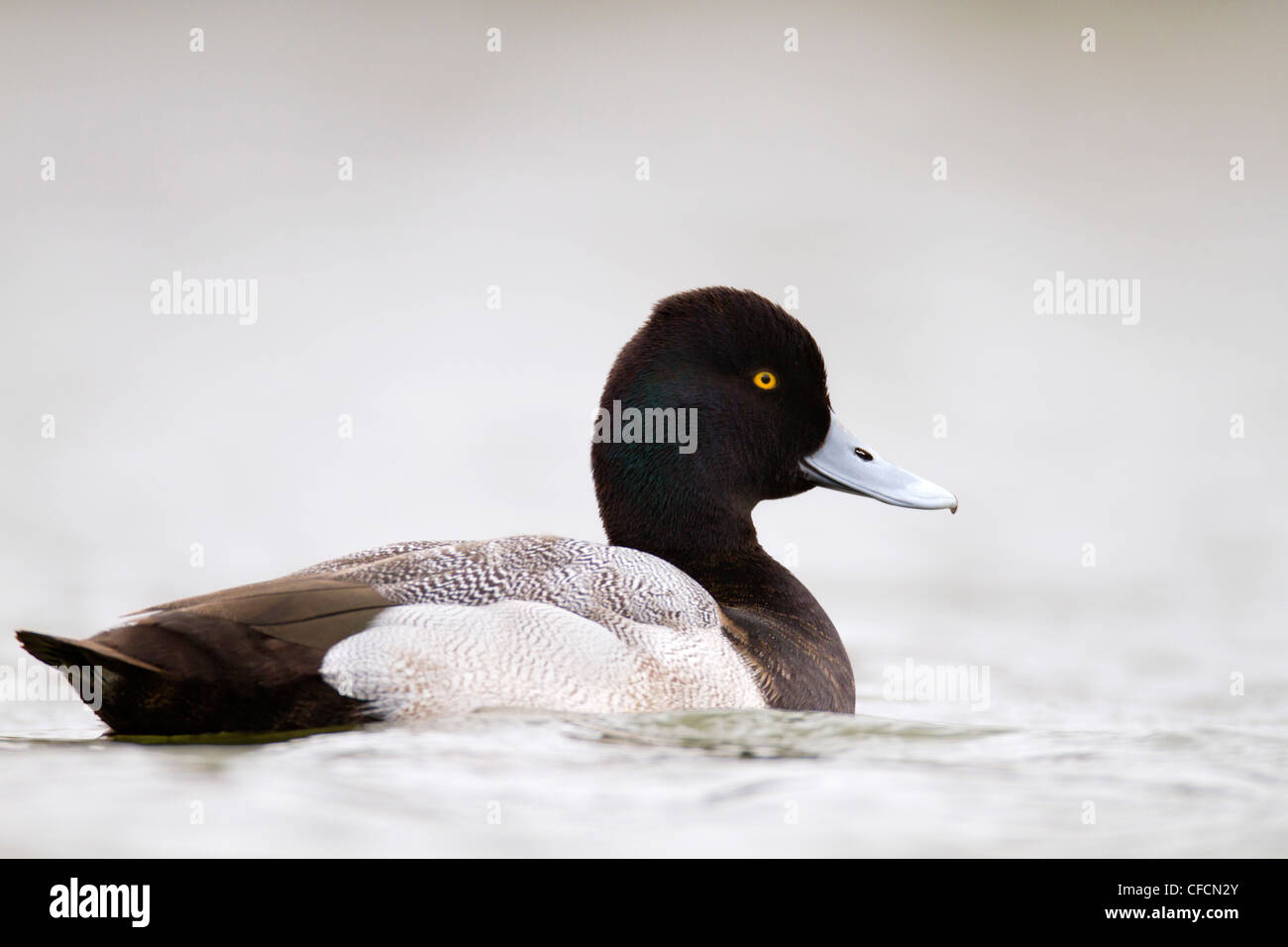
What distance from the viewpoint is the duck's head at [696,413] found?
6.68 m

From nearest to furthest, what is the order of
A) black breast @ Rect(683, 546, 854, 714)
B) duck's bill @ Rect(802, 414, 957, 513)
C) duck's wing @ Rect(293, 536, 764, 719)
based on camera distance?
1. duck's wing @ Rect(293, 536, 764, 719)
2. black breast @ Rect(683, 546, 854, 714)
3. duck's bill @ Rect(802, 414, 957, 513)

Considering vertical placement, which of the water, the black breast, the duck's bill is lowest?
the water

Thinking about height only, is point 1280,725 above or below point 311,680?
below

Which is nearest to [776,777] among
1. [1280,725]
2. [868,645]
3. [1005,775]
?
[1005,775]

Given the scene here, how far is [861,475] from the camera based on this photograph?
7012mm

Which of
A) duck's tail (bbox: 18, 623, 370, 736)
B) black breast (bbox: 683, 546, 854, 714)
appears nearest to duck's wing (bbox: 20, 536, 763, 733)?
duck's tail (bbox: 18, 623, 370, 736)

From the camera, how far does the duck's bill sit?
6.97 m

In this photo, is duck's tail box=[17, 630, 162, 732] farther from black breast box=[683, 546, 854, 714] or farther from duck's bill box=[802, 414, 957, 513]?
duck's bill box=[802, 414, 957, 513]

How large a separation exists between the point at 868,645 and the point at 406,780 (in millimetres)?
4597

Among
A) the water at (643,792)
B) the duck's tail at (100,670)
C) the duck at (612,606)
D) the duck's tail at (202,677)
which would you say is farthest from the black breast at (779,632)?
the duck's tail at (100,670)

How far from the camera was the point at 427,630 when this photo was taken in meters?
5.40

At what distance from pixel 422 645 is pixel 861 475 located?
7.53 feet

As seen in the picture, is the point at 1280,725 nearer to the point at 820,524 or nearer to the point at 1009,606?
the point at 1009,606

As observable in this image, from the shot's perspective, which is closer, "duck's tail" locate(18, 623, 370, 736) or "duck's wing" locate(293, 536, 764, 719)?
"duck's tail" locate(18, 623, 370, 736)
